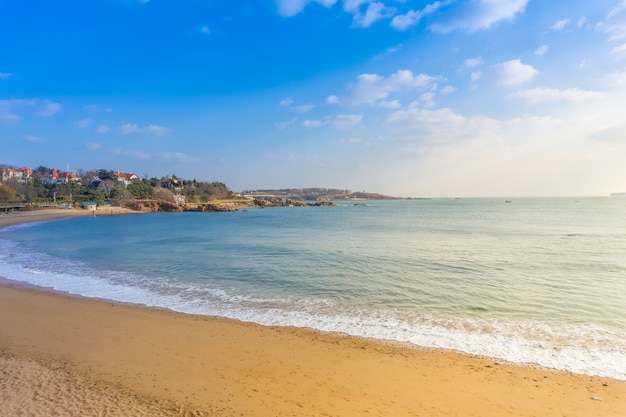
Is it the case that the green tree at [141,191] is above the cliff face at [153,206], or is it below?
above

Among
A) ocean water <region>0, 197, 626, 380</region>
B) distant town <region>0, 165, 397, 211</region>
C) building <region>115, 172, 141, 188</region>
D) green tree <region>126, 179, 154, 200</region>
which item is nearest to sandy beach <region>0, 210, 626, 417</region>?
ocean water <region>0, 197, 626, 380</region>

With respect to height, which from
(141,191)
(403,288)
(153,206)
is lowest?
(403,288)

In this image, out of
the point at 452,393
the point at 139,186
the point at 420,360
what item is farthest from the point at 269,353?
the point at 139,186

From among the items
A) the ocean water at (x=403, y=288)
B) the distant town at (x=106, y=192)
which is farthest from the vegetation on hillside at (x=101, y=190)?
the ocean water at (x=403, y=288)

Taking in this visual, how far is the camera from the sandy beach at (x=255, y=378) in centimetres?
488

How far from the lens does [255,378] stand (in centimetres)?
586

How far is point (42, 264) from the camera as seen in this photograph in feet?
59.9

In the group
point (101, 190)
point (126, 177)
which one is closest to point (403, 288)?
point (101, 190)

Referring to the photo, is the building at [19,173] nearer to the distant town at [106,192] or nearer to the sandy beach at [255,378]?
the distant town at [106,192]

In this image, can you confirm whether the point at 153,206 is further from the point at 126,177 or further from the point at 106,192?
the point at 126,177

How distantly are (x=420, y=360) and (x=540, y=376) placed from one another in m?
2.16

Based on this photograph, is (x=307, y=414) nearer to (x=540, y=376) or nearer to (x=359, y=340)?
(x=359, y=340)

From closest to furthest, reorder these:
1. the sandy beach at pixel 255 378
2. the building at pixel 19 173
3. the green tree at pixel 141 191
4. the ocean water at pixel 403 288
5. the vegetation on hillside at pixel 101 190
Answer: the sandy beach at pixel 255 378, the ocean water at pixel 403 288, the vegetation on hillside at pixel 101 190, the green tree at pixel 141 191, the building at pixel 19 173

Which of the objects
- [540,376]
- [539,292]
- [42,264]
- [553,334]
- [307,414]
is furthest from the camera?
[42,264]
